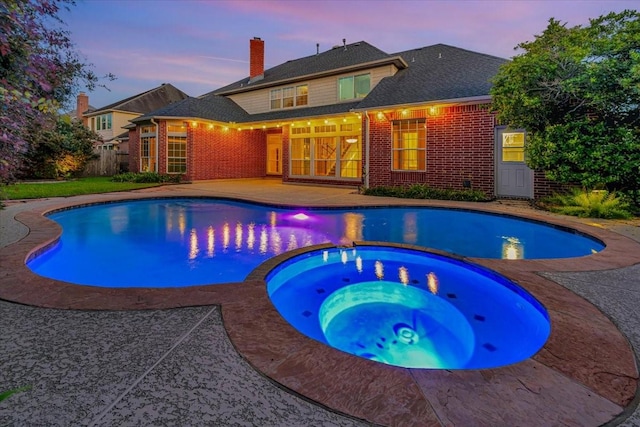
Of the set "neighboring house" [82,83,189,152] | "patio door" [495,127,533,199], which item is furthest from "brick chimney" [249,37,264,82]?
"patio door" [495,127,533,199]

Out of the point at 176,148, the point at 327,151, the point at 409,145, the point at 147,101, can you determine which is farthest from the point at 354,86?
the point at 147,101

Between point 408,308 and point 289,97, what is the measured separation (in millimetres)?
15807

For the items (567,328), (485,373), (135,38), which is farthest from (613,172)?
(135,38)

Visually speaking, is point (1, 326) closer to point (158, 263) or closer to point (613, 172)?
point (158, 263)

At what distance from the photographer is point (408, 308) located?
4156 millimetres

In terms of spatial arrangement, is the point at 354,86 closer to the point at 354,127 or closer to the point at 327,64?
the point at 354,127

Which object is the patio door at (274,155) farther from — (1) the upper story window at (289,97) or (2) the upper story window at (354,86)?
(2) the upper story window at (354,86)

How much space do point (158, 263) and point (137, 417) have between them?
4367 millimetres

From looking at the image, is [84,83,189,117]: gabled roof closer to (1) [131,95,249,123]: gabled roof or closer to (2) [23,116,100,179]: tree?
(2) [23,116,100,179]: tree

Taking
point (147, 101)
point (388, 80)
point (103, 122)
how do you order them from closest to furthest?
point (388, 80) → point (103, 122) → point (147, 101)

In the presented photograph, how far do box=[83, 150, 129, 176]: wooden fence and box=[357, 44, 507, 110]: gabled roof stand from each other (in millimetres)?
16515

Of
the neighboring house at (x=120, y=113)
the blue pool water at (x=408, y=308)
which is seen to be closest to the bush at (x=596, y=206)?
the blue pool water at (x=408, y=308)

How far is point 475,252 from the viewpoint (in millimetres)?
6062

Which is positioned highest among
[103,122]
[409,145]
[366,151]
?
[103,122]
